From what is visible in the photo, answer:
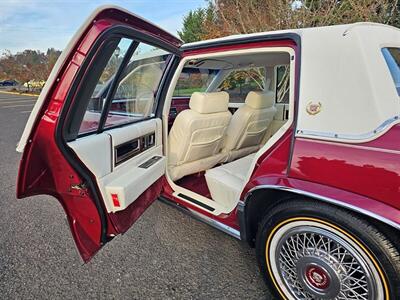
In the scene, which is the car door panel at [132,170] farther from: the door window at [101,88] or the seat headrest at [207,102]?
the seat headrest at [207,102]

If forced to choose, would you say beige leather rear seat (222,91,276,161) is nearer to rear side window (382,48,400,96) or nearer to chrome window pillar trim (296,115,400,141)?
rear side window (382,48,400,96)

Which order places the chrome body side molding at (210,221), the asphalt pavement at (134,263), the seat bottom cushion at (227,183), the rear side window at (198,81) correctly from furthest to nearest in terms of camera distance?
the rear side window at (198,81)
the seat bottom cushion at (227,183)
the chrome body side molding at (210,221)
the asphalt pavement at (134,263)

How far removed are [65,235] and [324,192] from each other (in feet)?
7.81

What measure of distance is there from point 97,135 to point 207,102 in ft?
3.85

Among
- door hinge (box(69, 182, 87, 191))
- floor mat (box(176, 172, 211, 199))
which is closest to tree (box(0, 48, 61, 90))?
floor mat (box(176, 172, 211, 199))

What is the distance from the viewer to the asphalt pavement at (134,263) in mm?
1944

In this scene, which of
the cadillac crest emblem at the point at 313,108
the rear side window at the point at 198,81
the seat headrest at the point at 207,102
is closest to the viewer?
the cadillac crest emblem at the point at 313,108

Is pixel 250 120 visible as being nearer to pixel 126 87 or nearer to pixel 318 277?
pixel 126 87

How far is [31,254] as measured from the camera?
2328 mm

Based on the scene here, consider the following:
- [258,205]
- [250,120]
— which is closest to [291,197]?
[258,205]

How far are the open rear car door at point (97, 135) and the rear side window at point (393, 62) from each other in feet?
5.06

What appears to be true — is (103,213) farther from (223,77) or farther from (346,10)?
(346,10)

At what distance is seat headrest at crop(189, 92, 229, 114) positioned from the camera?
259cm

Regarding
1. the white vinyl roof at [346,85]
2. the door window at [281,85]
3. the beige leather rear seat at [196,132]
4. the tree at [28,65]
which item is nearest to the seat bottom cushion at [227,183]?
the beige leather rear seat at [196,132]
